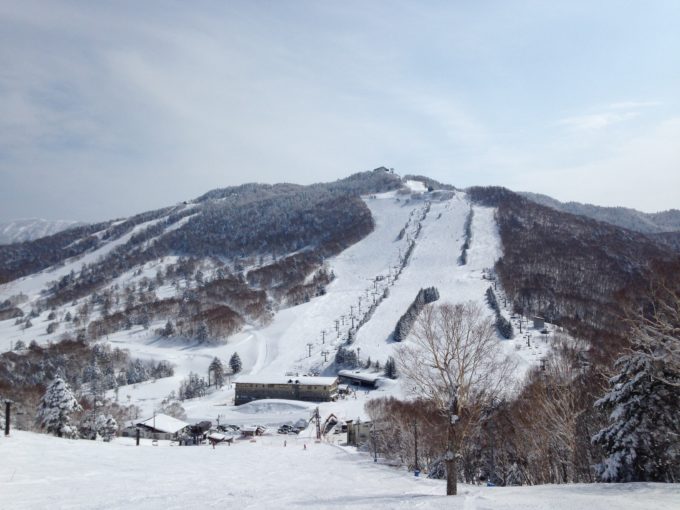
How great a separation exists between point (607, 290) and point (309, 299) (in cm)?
8089

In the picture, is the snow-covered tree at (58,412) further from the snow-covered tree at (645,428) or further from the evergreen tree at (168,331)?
the evergreen tree at (168,331)

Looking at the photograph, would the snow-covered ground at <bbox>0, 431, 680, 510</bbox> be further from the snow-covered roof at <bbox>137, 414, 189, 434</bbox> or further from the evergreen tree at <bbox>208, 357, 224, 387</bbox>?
the evergreen tree at <bbox>208, 357, 224, 387</bbox>

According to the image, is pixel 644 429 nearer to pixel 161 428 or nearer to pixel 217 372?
pixel 161 428

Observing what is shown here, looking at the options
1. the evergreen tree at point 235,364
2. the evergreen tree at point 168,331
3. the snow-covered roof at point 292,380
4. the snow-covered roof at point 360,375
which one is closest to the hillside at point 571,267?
the snow-covered roof at point 360,375

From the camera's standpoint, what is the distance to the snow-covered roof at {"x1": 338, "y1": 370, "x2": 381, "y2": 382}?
8362 cm

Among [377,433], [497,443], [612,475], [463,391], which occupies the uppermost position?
[463,391]

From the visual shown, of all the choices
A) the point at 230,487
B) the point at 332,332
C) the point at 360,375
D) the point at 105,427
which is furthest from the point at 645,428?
the point at 332,332

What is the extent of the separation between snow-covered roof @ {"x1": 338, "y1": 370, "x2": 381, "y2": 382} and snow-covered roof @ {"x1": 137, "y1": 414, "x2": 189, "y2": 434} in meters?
36.2

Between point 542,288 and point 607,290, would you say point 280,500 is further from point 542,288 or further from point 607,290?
point 607,290

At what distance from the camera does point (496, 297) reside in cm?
11744

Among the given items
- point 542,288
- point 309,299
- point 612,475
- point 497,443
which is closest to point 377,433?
point 497,443

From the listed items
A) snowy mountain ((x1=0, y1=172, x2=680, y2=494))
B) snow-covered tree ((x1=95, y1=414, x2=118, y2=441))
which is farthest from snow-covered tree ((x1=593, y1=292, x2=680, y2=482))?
snow-covered tree ((x1=95, y1=414, x2=118, y2=441))

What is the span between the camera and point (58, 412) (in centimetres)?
3538

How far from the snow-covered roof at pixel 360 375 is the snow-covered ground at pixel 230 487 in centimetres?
5882
